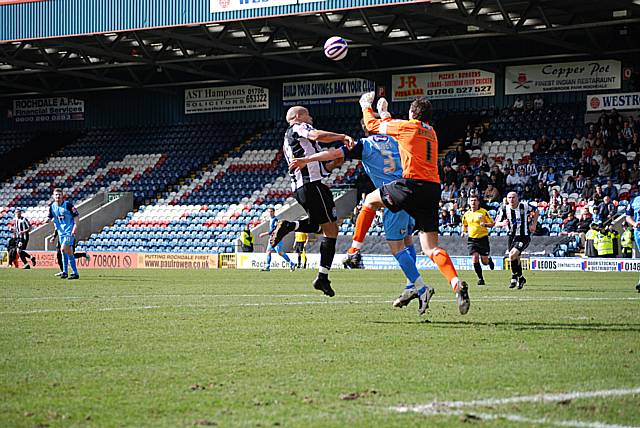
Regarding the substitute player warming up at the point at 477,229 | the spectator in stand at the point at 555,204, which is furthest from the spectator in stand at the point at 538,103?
the substitute player warming up at the point at 477,229

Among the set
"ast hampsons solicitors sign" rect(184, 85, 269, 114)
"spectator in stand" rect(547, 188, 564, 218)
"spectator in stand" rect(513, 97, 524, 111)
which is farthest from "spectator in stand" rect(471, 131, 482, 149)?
"ast hampsons solicitors sign" rect(184, 85, 269, 114)

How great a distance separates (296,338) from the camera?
29.2 feet

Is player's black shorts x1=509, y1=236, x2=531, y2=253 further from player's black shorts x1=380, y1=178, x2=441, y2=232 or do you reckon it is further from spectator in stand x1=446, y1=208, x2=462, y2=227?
spectator in stand x1=446, y1=208, x2=462, y2=227

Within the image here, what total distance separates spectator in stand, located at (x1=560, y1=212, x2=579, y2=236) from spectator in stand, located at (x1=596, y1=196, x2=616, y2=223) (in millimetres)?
836

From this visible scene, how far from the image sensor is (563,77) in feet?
136

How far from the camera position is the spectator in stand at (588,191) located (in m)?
34.7

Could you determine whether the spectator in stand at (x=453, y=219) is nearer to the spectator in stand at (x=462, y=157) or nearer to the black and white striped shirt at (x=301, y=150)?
the spectator in stand at (x=462, y=157)

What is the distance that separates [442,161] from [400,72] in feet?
21.5

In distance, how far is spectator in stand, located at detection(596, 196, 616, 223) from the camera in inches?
1289

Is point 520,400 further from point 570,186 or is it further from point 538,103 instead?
point 538,103

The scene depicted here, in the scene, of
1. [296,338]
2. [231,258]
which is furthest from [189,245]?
[296,338]

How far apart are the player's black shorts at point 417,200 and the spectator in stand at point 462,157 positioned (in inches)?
1181

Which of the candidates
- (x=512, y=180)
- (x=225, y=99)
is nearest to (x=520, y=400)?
(x=512, y=180)

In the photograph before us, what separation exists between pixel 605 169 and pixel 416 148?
27342mm
